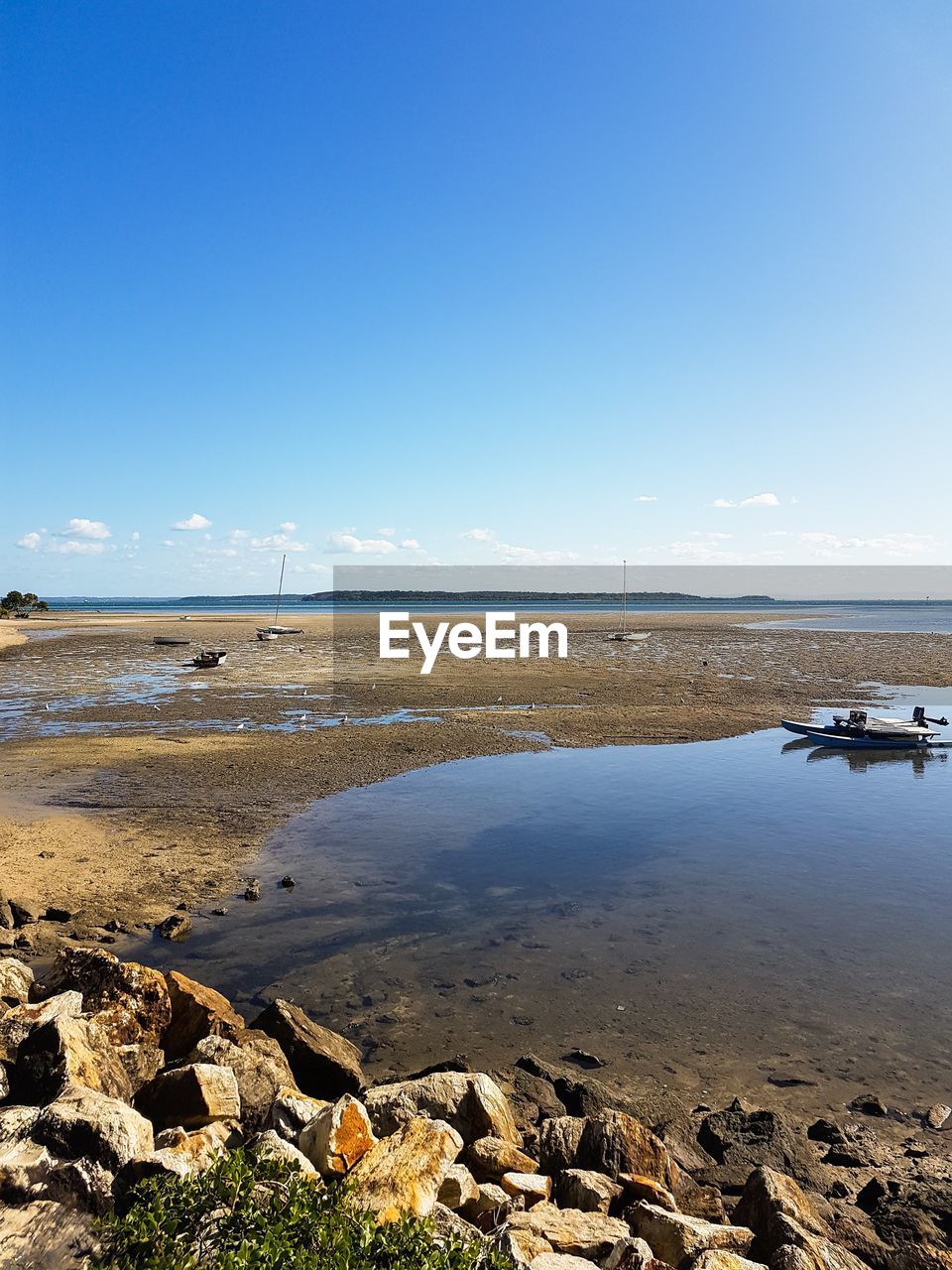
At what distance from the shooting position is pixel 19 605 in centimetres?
12381

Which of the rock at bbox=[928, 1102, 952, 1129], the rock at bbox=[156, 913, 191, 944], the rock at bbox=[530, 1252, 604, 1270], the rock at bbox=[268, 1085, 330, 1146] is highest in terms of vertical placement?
the rock at bbox=[268, 1085, 330, 1146]

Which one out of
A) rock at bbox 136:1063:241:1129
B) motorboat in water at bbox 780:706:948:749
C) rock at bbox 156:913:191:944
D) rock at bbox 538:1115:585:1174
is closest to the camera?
rock at bbox 136:1063:241:1129

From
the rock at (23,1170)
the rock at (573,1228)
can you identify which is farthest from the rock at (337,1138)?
the rock at (23,1170)

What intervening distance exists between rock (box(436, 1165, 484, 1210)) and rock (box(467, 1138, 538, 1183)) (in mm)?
635

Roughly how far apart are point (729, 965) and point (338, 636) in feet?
228

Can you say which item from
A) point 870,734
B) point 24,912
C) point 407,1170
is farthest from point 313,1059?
point 870,734

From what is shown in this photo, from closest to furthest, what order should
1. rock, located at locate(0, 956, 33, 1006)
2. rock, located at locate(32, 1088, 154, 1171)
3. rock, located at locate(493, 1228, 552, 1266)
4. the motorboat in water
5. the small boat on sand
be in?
rock, located at locate(493, 1228, 552, 1266) < rock, located at locate(32, 1088, 154, 1171) < rock, located at locate(0, 956, 33, 1006) < the motorboat in water < the small boat on sand

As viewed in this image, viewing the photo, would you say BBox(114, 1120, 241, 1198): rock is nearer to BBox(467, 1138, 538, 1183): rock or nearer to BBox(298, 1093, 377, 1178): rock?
BBox(298, 1093, 377, 1178): rock

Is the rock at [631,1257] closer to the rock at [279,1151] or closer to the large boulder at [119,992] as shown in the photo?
the rock at [279,1151]

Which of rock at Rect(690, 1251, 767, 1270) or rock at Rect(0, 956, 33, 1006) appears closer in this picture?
rock at Rect(690, 1251, 767, 1270)

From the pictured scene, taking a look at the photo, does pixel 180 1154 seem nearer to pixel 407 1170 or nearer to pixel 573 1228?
pixel 407 1170

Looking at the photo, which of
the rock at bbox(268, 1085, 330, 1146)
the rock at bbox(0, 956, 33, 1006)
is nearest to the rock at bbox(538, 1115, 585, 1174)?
the rock at bbox(268, 1085, 330, 1146)

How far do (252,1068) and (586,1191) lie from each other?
10.1 ft

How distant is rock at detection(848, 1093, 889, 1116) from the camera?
812cm
